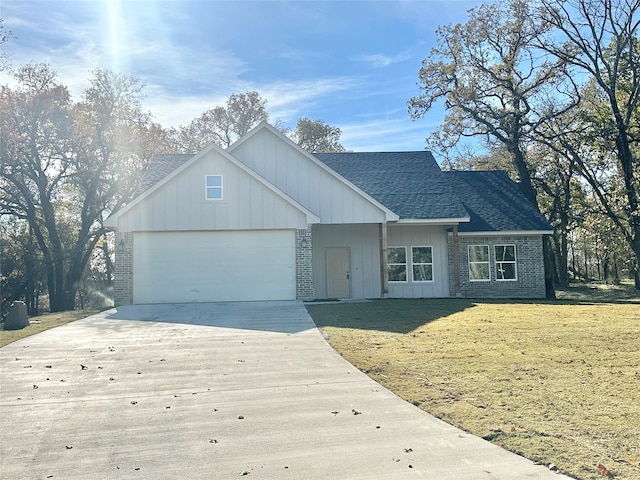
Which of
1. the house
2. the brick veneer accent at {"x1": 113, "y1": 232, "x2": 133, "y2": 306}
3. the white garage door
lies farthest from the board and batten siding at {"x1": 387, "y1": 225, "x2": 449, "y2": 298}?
the brick veneer accent at {"x1": 113, "y1": 232, "x2": 133, "y2": 306}

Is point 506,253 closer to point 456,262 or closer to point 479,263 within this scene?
point 479,263

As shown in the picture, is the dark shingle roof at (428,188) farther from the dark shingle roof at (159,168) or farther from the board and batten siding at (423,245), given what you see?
the board and batten siding at (423,245)

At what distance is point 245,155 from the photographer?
20500 mm

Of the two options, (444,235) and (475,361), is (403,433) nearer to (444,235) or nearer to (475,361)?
(475,361)

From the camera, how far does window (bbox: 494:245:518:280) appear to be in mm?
21359

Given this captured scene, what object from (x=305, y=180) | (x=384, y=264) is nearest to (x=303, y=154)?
(x=305, y=180)

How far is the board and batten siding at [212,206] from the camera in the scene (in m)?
17.5

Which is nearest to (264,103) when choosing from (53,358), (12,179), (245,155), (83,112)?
(83,112)

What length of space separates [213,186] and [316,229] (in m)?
4.97

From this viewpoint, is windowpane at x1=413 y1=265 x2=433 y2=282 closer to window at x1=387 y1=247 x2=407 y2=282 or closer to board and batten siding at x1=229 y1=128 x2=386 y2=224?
window at x1=387 y1=247 x2=407 y2=282

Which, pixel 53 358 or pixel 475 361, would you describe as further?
pixel 53 358

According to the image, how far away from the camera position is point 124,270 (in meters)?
17.5

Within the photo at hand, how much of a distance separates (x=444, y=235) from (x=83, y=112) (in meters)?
21.0

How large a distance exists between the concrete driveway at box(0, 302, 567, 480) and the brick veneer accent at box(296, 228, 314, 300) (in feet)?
23.4
